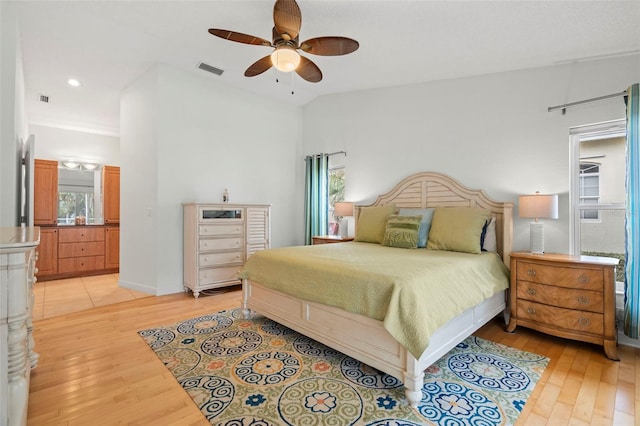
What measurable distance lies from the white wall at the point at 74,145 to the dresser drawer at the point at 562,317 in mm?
7308

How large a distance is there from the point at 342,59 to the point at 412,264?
8.69 ft

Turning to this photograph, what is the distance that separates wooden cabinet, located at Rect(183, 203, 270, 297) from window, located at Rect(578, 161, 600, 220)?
385 cm

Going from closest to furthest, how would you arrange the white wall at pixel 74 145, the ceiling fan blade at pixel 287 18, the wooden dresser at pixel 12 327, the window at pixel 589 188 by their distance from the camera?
1. the wooden dresser at pixel 12 327
2. the ceiling fan blade at pixel 287 18
3. the window at pixel 589 188
4. the white wall at pixel 74 145

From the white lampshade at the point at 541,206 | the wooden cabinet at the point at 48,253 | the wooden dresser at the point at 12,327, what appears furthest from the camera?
the wooden cabinet at the point at 48,253

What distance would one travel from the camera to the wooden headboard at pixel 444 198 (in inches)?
124

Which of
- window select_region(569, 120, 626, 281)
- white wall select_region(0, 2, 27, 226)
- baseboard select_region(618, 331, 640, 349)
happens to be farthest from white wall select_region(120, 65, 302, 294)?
baseboard select_region(618, 331, 640, 349)

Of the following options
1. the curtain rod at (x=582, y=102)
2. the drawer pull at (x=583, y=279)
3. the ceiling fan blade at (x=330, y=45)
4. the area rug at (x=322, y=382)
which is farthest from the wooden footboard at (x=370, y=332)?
the ceiling fan blade at (x=330, y=45)

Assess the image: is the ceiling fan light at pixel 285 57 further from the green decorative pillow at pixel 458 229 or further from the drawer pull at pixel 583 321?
the drawer pull at pixel 583 321

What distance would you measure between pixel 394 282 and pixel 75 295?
14.6 feet

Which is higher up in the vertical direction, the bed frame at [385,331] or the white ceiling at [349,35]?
the white ceiling at [349,35]

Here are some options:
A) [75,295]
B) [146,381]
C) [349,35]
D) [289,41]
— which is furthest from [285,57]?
[75,295]

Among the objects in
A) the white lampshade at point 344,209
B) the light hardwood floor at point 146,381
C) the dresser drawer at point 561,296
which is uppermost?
the white lampshade at point 344,209

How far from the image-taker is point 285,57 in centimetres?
253

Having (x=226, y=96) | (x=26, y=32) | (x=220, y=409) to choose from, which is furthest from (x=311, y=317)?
(x=26, y=32)
